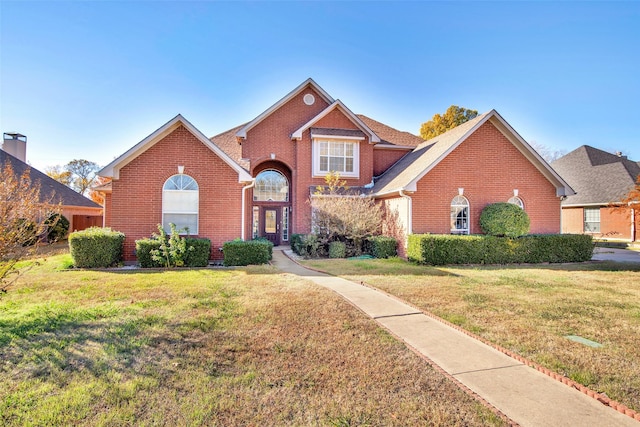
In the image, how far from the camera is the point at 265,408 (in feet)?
10.8

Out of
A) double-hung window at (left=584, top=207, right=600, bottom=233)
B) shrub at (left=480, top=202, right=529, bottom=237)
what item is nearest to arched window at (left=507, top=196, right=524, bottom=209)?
shrub at (left=480, top=202, right=529, bottom=237)

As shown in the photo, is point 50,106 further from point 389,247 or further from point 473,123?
point 473,123

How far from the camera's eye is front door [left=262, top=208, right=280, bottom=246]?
21.0 meters

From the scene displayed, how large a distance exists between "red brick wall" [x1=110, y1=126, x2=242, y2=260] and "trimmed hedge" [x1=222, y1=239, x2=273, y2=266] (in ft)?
4.50

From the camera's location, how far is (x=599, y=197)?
25484mm

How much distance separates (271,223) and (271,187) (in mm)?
2259

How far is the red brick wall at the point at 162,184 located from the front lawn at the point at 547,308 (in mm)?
4559

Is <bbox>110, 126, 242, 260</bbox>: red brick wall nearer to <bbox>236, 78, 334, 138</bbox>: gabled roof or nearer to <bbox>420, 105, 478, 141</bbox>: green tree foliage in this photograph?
<bbox>236, 78, 334, 138</bbox>: gabled roof

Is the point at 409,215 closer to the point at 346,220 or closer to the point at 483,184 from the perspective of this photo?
the point at 346,220

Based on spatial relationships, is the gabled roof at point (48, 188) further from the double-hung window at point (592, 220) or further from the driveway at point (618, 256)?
the double-hung window at point (592, 220)

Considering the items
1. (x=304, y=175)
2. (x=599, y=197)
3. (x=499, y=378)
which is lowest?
(x=499, y=378)

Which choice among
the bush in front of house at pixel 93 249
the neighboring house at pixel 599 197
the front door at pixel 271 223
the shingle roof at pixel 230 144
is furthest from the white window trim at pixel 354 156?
the neighboring house at pixel 599 197

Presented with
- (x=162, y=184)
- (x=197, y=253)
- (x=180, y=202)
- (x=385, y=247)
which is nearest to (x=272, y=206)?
(x=180, y=202)

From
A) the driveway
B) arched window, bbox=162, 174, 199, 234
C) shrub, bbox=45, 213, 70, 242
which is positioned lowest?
the driveway
